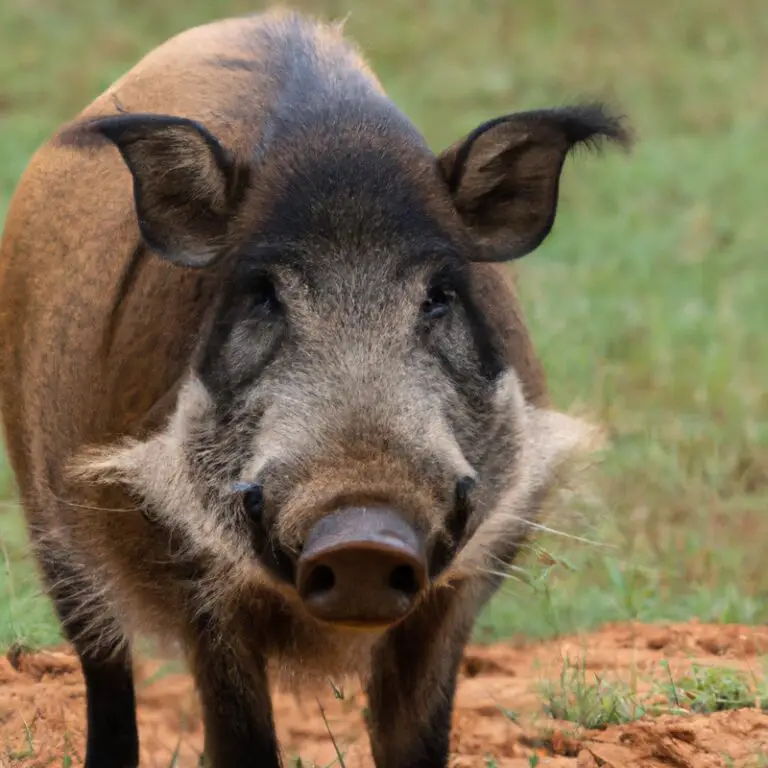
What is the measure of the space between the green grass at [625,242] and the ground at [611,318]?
2 centimetres

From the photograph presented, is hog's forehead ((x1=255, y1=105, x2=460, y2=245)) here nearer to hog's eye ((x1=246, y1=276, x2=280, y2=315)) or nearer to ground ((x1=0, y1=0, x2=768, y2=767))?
hog's eye ((x1=246, y1=276, x2=280, y2=315))

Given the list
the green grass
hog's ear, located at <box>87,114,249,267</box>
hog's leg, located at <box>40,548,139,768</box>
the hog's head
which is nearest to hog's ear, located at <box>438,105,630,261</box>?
the hog's head

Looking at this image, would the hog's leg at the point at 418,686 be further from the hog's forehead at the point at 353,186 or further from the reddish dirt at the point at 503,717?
the hog's forehead at the point at 353,186

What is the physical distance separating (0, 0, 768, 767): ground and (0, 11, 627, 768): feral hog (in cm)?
44

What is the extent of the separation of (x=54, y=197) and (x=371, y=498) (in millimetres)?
1835

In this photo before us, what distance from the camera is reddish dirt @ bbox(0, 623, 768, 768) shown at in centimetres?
362

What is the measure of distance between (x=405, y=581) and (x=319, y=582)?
13 centimetres

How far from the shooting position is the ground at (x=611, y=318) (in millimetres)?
4340

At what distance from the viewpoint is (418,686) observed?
11.6ft

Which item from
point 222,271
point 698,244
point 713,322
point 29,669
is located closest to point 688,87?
point 698,244

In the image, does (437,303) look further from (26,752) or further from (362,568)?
(26,752)

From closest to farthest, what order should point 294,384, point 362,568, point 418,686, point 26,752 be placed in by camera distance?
point 362,568 < point 294,384 < point 418,686 < point 26,752

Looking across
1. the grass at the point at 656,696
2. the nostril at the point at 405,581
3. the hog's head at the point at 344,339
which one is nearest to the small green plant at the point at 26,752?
the hog's head at the point at 344,339

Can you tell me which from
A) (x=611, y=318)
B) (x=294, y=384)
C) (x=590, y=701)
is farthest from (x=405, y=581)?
(x=611, y=318)
